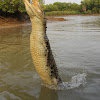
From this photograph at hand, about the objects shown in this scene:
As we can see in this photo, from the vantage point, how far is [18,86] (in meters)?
3.25

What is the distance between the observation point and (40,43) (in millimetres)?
2643

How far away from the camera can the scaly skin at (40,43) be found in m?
2.50

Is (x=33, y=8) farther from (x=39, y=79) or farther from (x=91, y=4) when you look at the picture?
(x=91, y=4)

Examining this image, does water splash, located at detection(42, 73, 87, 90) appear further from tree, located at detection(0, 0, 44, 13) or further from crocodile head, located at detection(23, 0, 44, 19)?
tree, located at detection(0, 0, 44, 13)

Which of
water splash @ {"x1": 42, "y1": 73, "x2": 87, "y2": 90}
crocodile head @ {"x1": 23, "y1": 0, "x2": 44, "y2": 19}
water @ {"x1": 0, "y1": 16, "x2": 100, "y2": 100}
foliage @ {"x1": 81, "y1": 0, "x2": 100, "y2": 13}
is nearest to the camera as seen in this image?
crocodile head @ {"x1": 23, "y1": 0, "x2": 44, "y2": 19}

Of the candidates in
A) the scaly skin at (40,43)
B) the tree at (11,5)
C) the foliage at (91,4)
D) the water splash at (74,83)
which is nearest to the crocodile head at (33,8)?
the scaly skin at (40,43)

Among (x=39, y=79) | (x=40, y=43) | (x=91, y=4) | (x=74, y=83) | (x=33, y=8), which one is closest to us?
(x=33, y=8)

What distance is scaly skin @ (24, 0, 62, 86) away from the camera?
2505mm

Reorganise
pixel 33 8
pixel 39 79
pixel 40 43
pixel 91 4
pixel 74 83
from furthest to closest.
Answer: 1. pixel 91 4
2. pixel 39 79
3. pixel 74 83
4. pixel 40 43
5. pixel 33 8

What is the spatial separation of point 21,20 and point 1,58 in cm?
1664

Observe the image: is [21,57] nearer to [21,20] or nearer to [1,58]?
[1,58]

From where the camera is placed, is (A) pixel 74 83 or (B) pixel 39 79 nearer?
(A) pixel 74 83

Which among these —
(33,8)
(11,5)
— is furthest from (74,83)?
(11,5)

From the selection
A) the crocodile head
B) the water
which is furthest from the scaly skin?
the water
